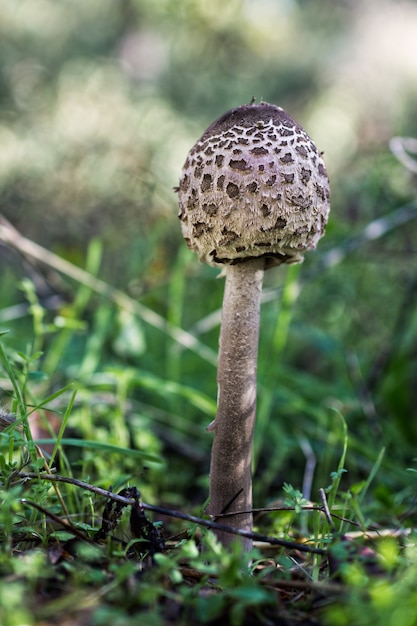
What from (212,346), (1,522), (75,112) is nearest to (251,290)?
(1,522)

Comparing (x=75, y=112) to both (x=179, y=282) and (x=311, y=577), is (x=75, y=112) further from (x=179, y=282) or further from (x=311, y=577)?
(x=311, y=577)

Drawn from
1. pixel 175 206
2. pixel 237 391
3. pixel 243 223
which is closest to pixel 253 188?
pixel 243 223

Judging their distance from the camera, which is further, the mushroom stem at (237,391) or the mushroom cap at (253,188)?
the mushroom stem at (237,391)

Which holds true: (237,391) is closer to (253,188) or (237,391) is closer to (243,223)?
(243,223)

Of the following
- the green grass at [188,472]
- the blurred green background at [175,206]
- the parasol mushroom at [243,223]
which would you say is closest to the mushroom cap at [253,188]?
the parasol mushroom at [243,223]

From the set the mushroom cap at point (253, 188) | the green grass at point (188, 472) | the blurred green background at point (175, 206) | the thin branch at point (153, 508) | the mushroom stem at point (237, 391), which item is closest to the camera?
the green grass at point (188, 472)

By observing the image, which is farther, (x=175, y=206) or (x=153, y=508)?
(x=175, y=206)

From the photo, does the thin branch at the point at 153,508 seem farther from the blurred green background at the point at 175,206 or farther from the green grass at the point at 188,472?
the blurred green background at the point at 175,206

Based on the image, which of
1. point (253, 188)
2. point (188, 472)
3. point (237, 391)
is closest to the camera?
point (253, 188)
